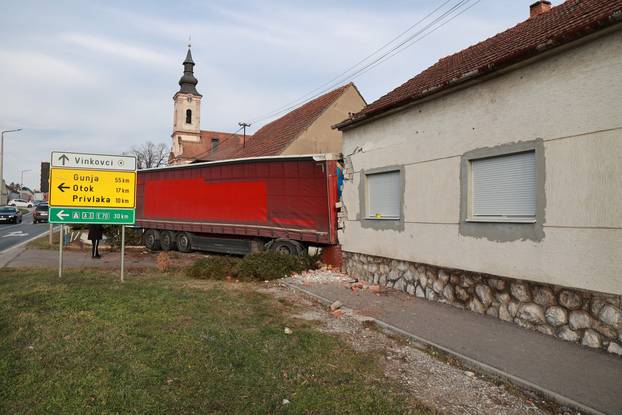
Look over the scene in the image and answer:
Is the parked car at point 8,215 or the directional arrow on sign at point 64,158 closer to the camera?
the directional arrow on sign at point 64,158

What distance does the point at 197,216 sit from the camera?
16.6 meters

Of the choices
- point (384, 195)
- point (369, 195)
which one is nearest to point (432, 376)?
point (384, 195)

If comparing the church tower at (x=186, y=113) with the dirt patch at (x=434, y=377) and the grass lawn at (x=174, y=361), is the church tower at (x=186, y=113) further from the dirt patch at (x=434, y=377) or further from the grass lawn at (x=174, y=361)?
the dirt patch at (x=434, y=377)

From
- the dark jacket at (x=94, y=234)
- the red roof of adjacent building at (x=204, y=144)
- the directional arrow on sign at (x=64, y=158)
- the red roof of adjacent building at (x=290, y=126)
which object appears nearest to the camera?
the directional arrow on sign at (x=64, y=158)

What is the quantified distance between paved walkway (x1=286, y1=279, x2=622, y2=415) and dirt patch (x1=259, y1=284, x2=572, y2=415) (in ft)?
0.48

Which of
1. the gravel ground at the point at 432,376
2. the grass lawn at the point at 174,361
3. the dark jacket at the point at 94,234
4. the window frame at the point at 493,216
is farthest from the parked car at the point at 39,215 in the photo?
the window frame at the point at 493,216

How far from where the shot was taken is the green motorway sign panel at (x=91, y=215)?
9.88m

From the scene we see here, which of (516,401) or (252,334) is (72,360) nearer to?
(252,334)

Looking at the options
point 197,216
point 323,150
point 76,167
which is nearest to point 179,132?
point 323,150

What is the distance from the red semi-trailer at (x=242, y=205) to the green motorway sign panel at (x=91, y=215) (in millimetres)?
4449

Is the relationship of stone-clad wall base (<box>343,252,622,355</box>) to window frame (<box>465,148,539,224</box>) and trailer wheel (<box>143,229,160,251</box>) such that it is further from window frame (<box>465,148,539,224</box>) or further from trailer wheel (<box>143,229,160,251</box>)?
trailer wheel (<box>143,229,160,251</box>)

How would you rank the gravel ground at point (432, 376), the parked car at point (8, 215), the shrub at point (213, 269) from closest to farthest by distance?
the gravel ground at point (432, 376) < the shrub at point (213, 269) < the parked car at point (8, 215)

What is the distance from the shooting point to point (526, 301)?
632 cm

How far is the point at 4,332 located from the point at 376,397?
5.05 meters
